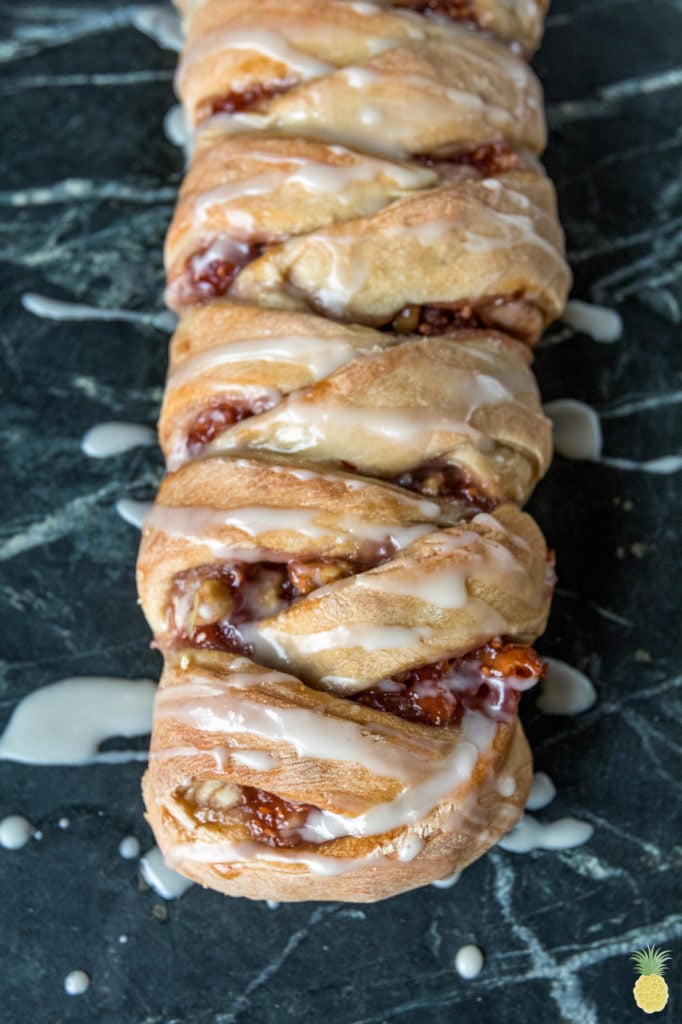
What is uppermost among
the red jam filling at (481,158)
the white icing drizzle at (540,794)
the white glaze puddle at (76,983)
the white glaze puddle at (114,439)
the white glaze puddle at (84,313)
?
the red jam filling at (481,158)

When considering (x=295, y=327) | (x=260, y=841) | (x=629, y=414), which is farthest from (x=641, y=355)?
(x=260, y=841)

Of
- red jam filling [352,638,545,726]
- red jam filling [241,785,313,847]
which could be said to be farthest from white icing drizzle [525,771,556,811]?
red jam filling [241,785,313,847]

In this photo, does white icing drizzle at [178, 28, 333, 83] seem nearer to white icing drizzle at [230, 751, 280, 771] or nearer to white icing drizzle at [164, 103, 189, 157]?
white icing drizzle at [164, 103, 189, 157]

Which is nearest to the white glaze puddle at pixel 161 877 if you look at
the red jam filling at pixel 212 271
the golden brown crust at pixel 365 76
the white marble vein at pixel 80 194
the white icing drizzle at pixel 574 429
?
the red jam filling at pixel 212 271

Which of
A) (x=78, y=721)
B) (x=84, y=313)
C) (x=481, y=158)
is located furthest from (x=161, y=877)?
(x=481, y=158)

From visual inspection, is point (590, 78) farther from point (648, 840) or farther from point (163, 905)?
point (163, 905)

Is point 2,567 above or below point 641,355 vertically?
below

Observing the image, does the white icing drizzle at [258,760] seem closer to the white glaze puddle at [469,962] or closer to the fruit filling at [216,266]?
the white glaze puddle at [469,962]

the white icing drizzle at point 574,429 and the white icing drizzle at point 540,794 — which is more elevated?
the white icing drizzle at point 574,429
